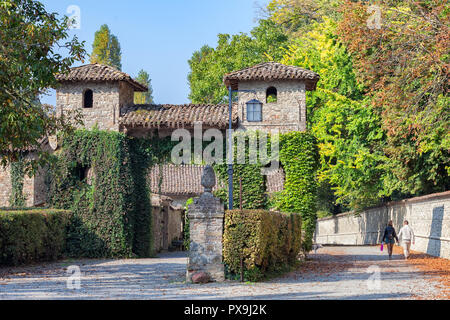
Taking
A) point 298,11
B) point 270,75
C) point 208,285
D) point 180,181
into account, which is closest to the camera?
point 208,285

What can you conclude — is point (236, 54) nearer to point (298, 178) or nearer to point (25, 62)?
point (298, 178)

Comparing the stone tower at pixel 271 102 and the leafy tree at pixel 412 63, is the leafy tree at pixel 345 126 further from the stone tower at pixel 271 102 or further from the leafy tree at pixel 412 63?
the leafy tree at pixel 412 63

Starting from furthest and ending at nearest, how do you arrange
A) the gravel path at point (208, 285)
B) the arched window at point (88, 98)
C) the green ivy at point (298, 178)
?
the arched window at point (88, 98) → the green ivy at point (298, 178) → the gravel path at point (208, 285)

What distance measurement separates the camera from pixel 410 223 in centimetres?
3312

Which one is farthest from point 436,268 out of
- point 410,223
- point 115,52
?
point 115,52

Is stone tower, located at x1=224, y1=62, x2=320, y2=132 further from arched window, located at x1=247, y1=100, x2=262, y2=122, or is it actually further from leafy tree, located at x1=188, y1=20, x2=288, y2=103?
leafy tree, located at x1=188, y1=20, x2=288, y2=103

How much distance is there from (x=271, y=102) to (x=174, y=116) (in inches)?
174

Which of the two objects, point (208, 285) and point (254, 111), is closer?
point (208, 285)

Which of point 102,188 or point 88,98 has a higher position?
point 88,98

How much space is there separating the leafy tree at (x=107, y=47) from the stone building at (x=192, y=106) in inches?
1812

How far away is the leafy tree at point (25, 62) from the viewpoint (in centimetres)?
1667

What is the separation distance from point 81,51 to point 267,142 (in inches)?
440

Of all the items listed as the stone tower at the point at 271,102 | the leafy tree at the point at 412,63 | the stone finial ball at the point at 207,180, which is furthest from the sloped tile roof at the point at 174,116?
the stone finial ball at the point at 207,180

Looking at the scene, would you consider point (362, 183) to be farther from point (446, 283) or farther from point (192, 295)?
point (192, 295)
